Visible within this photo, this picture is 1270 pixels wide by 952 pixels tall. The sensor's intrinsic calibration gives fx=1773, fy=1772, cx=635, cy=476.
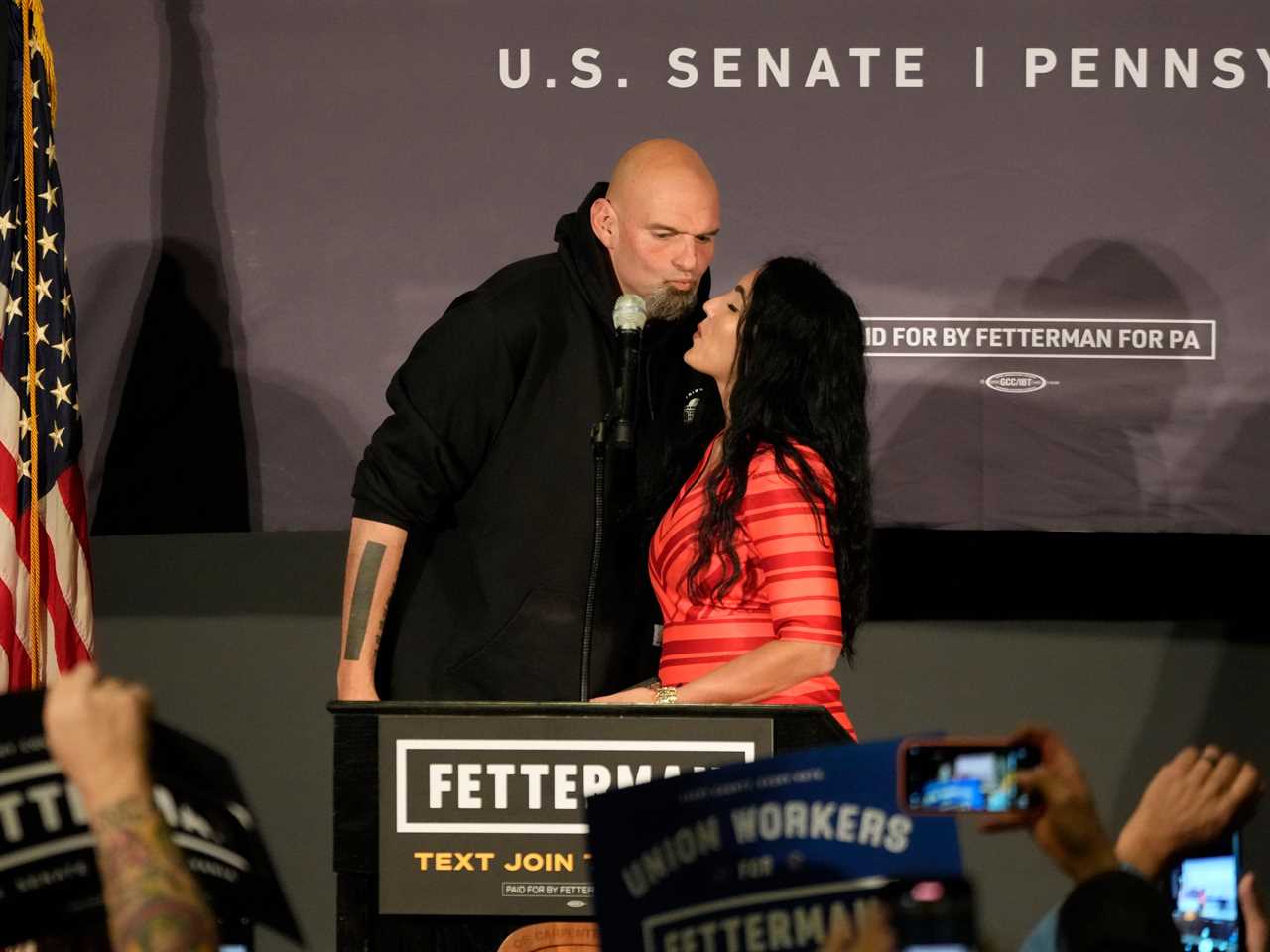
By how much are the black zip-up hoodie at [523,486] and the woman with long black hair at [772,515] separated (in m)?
0.36

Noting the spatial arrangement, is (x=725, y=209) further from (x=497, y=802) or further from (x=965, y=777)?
(x=965, y=777)

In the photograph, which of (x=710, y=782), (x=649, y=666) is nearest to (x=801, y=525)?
(x=649, y=666)

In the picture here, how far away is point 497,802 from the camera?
2.02m

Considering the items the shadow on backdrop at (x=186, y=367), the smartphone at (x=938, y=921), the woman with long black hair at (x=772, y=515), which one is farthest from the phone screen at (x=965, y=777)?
the shadow on backdrop at (x=186, y=367)

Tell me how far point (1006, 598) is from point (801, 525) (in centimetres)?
163

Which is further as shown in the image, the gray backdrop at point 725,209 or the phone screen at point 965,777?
the gray backdrop at point 725,209

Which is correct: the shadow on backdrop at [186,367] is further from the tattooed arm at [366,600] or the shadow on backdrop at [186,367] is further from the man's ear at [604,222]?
the man's ear at [604,222]

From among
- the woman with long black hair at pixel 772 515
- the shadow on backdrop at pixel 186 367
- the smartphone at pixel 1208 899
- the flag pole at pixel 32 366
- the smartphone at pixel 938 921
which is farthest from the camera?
the shadow on backdrop at pixel 186 367

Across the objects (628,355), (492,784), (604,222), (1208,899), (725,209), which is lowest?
(1208,899)

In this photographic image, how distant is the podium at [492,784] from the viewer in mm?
2002

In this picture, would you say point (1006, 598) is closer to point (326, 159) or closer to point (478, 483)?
point (478, 483)

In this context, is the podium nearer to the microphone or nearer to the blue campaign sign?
the blue campaign sign

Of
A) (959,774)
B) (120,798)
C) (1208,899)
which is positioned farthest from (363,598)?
(959,774)

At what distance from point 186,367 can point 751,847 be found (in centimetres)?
273
